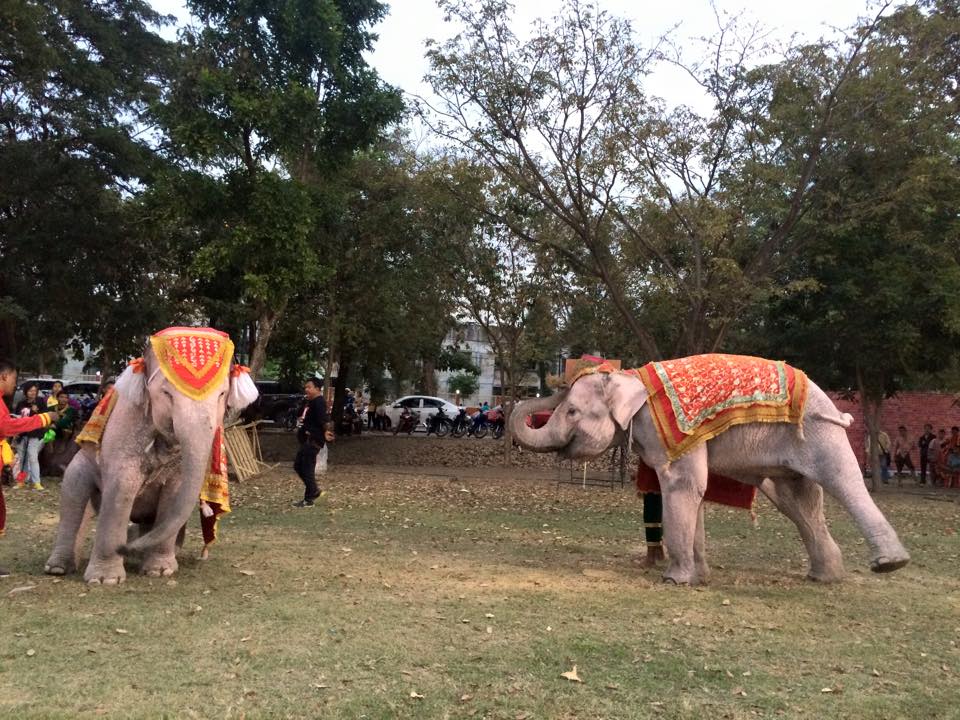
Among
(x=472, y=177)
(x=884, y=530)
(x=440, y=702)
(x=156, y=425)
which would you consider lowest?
(x=440, y=702)

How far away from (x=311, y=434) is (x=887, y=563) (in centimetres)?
771

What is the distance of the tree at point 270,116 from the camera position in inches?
625

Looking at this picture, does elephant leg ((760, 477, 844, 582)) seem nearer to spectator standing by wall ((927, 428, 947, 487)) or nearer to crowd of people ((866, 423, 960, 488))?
crowd of people ((866, 423, 960, 488))

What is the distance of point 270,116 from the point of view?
15711 millimetres

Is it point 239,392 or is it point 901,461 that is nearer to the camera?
point 239,392

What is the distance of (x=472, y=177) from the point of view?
16844 millimetres

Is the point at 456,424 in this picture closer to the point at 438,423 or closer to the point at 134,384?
the point at 438,423

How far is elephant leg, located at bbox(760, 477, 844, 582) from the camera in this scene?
820 centimetres

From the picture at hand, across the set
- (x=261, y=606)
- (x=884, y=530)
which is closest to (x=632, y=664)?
(x=261, y=606)

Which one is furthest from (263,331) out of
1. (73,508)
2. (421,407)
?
(421,407)

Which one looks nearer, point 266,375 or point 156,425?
point 156,425

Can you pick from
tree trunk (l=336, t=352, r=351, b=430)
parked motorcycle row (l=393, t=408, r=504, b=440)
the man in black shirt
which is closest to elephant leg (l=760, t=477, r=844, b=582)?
the man in black shirt

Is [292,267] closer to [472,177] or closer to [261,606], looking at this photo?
[472,177]

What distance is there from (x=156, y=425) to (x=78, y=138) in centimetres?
1332
